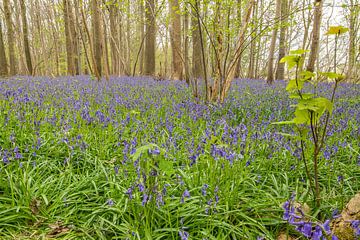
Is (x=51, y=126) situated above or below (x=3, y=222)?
above

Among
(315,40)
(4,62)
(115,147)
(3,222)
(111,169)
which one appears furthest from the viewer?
(4,62)

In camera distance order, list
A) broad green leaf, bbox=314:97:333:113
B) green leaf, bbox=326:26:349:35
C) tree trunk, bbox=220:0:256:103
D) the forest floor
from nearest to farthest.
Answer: broad green leaf, bbox=314:97:333:113 → green leaf, bbox=326:26:349:35 → the forest floor → tree trunk, bbox=220:0:256:103

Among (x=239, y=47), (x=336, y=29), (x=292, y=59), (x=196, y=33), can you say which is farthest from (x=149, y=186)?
(x=196, y=33)

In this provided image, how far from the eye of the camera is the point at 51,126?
3928 millimetres

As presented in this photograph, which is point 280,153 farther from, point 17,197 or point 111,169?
point 17,197

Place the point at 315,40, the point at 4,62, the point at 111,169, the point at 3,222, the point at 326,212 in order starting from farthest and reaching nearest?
the point at 4,62 < the point at 315,40 < the point at 111,169 < the point at 326,212 < the point at 3,222

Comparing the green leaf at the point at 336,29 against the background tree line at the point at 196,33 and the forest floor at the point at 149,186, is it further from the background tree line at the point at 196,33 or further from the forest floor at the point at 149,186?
the background tree line at the point at 196,33

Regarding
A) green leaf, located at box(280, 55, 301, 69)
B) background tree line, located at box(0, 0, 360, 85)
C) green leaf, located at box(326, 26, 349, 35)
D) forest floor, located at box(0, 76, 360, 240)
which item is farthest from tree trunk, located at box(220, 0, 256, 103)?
green leaf, located at box(280, 55, 301, 69)

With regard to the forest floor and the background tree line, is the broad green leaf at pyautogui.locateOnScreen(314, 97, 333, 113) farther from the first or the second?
the background tree line

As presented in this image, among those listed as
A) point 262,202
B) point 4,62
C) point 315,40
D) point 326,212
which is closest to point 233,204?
point 262,202

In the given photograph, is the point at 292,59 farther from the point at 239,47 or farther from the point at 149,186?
the point at 239,47

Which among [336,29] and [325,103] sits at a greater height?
[336,29]

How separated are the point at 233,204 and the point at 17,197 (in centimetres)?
196

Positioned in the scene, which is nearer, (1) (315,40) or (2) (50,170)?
(2) (50,170)
